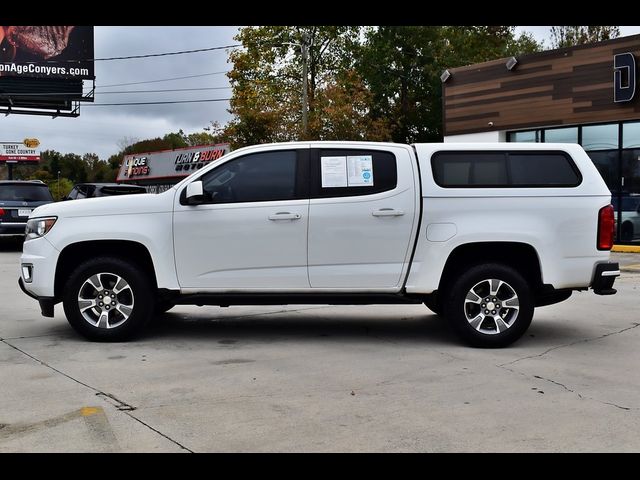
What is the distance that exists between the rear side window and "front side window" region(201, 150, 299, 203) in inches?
56.2

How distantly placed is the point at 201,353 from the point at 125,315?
3.05ft

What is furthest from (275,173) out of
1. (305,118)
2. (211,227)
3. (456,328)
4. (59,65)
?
(59,65)

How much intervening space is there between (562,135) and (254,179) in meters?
15.8

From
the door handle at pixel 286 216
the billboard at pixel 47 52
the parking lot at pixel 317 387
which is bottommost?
the parking lot at pixel 317 387

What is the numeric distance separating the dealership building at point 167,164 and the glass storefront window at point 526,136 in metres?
23.2

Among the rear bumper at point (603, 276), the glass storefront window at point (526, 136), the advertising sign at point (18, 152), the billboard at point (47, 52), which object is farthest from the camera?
the advertising sign at point (18, 152)

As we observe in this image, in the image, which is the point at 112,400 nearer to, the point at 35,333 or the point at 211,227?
the point at 211,227

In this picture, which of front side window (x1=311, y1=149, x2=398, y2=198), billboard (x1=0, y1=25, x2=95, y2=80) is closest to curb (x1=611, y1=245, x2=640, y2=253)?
front side window (x1=311, y1=149, x2=398, y2=198)

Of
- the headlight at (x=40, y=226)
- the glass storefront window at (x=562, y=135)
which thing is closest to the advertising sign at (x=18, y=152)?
the glass storefront window at (x=562, y=135)

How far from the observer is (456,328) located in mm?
6719

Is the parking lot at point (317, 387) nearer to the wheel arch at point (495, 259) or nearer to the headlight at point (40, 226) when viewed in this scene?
the wheel arch at point (495, 259)

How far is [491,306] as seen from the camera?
22.1ft

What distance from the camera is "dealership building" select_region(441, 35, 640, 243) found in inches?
735

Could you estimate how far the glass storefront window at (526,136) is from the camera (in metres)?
21.3
